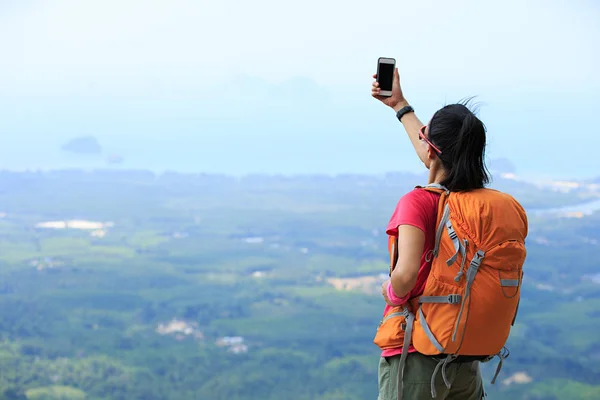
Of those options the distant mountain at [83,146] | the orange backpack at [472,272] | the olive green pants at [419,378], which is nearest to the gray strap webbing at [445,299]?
the orange backpack at [472,272]

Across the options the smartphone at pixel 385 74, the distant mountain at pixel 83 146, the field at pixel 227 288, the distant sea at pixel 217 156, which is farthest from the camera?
the distant mountain at pixel 83 146

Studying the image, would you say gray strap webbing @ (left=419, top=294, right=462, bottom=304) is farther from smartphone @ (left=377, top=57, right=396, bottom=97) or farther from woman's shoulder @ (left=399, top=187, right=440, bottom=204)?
smartphone @ (left=377, top=57, right=396, bottom=97)

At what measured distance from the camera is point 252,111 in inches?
510

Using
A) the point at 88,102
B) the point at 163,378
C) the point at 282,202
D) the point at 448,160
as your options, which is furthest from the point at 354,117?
the point at 448,160

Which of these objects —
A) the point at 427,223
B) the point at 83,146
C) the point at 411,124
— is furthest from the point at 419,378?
the point at 83,146

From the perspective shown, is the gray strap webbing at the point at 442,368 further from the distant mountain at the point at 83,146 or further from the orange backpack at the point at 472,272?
the distant mountain at the point at 83,146

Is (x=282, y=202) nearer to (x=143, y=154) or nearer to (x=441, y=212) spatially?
(x=143, y=154)

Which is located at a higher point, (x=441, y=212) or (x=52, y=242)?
(x=441, y=212)

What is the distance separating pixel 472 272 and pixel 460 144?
8.7 inches

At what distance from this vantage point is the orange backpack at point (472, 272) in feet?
4.02

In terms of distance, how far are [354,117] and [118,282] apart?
183 inches

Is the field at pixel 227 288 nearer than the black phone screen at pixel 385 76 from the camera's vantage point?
No

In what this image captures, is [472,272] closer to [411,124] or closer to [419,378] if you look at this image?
[419,378]

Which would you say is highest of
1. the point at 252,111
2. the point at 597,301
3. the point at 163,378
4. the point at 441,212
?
the point at 252,111
